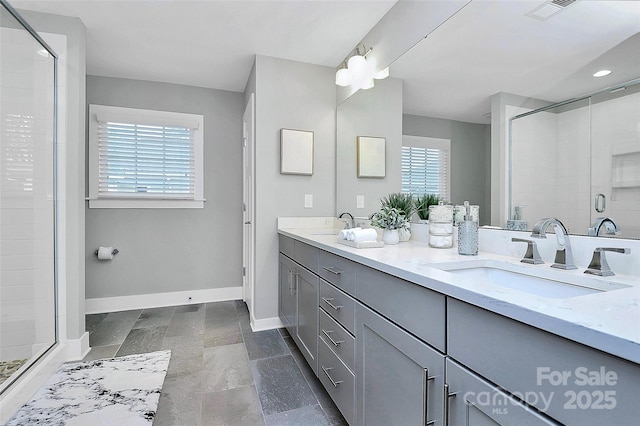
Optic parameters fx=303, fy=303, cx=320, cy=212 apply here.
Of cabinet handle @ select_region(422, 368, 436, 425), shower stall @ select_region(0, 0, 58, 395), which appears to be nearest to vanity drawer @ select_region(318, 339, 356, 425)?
cabinet handle @ select_region(422, 368, 436, 425)

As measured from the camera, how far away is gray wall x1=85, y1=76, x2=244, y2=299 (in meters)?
3.09

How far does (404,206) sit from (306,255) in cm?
70

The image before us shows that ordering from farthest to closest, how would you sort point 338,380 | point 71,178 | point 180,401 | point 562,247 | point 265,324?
point 265,324, point 71,178, point 180,401, point 338,380, point 562,247

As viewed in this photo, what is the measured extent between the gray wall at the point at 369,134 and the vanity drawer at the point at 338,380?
1.08 m

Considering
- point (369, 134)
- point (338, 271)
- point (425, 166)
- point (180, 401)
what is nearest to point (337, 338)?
point (338, 271)

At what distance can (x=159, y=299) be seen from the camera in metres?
3.26

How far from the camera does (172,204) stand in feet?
10.8

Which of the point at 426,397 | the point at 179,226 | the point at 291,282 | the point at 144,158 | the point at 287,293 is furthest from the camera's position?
the point at 179,226

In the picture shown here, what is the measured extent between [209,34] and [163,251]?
2.21m

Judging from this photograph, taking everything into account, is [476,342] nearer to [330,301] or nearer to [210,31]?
[330,301]

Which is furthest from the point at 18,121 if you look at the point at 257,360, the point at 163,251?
the point at 257,360

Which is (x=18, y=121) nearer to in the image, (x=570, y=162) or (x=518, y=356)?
(x=518, y=356)

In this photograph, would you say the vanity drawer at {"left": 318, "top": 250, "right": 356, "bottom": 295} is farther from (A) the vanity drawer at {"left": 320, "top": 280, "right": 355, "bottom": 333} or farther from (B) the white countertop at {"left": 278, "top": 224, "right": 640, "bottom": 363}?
(B) the white countertop at {"left": 278, "top": 224, "right": 640, "bottom": 363}

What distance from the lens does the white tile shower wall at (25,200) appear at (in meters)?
1.87
